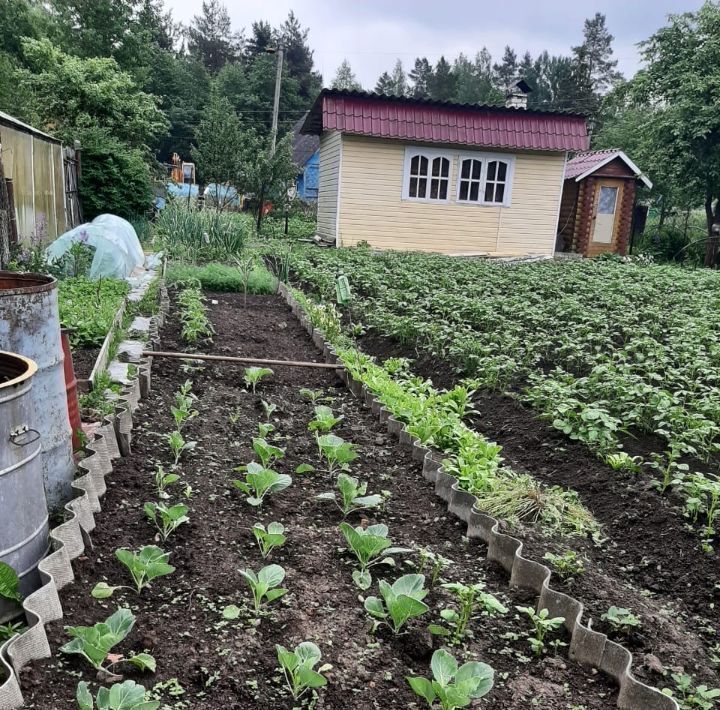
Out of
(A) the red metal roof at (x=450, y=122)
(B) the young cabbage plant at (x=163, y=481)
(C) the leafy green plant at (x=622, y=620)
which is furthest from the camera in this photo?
(A) the red metal roof at (x=450, y=122)

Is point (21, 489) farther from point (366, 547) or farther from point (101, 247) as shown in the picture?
point (101, 247)

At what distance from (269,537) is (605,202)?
18.6m

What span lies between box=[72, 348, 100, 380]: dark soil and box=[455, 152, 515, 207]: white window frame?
11.6 metres

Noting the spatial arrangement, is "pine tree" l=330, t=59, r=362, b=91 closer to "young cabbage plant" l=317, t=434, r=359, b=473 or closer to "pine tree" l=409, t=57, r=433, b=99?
"pine tree" l=409, t=57, r=433, b=99

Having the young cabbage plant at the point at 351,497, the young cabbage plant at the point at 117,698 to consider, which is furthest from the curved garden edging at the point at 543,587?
the young cabbage plant at the point at 117,698

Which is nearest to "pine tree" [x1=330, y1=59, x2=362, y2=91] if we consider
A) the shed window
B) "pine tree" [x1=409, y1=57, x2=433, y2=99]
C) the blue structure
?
"pine tree" [x1=409, y1=57, x2=433, y2=99]

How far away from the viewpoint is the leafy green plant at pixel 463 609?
2.21 metres

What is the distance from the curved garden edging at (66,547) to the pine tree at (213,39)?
62.6 metres

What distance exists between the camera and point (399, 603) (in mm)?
2104

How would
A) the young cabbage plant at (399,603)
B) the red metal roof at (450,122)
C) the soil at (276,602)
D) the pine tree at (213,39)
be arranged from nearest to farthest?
the soil at (276,602)
the young cabbage plant at (399,603)
the red metal roof at (450,122)
the pine tree at (213,39)

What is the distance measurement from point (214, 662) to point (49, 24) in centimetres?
3327

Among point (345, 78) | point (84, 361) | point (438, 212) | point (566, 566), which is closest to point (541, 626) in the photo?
point (566, 566)

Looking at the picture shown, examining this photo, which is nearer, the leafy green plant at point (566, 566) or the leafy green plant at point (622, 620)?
the leafy green plant at point (622, 620)

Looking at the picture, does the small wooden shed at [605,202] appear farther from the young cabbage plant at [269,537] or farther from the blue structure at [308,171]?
the young cabbage plant at [269,537]
